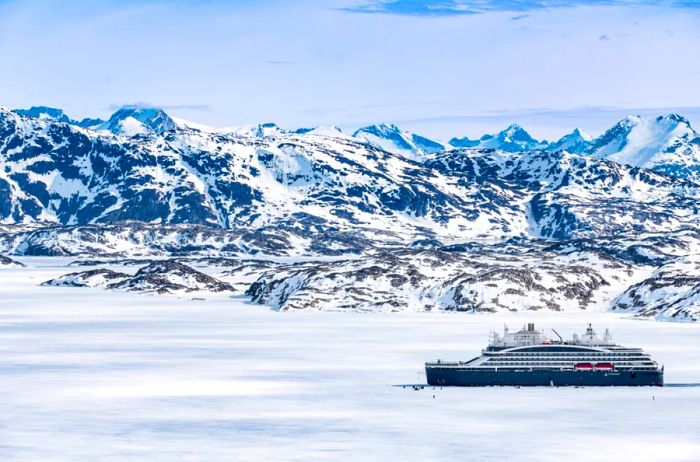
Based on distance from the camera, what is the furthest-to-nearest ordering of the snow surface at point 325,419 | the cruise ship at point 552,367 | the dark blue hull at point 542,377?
the dark blue hull at point 542,377
the cruise ship at point 552,367
the snow surface at point 325,419

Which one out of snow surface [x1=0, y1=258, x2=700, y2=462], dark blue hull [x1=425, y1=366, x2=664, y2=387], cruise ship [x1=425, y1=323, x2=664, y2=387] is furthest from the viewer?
dark blue hull [x1=425, y1=366, x2=664, y2=387]

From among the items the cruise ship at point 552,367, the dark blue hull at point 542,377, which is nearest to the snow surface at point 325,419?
the dark blue hull at point 542,377

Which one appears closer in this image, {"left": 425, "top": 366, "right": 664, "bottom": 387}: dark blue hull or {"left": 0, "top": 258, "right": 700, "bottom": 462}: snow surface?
{"left": 0, "top": 258, "right": 700, "bottom": 462}: snow surface

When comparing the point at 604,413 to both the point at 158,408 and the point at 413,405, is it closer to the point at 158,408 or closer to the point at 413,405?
the point at 413,405

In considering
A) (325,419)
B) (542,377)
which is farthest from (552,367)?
(325,419)

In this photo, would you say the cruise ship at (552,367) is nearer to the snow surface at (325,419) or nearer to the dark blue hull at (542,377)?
the dark blue hull at (542,377)

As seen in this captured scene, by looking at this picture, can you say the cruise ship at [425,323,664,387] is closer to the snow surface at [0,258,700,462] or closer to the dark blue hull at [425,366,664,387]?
the dark blue hull at [425,366,664,387]

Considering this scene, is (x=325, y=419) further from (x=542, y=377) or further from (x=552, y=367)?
(x=552, y=367)

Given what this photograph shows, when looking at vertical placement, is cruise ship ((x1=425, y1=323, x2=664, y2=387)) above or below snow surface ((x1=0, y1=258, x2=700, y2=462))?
above

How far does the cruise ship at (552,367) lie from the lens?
185 metres

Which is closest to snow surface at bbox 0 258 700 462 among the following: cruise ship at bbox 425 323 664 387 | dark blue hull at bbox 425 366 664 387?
dark blue hull at bbox 425 366 664 387

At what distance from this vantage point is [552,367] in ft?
615

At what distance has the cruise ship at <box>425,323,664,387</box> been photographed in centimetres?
18512

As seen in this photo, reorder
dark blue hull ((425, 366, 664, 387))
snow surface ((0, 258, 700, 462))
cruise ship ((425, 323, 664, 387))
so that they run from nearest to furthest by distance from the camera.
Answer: snow surface ((0, 258, 700, 462))
cruise ship ((425, 323, 664, 387))
dark blue hull ((425, 366, 664, 387))
